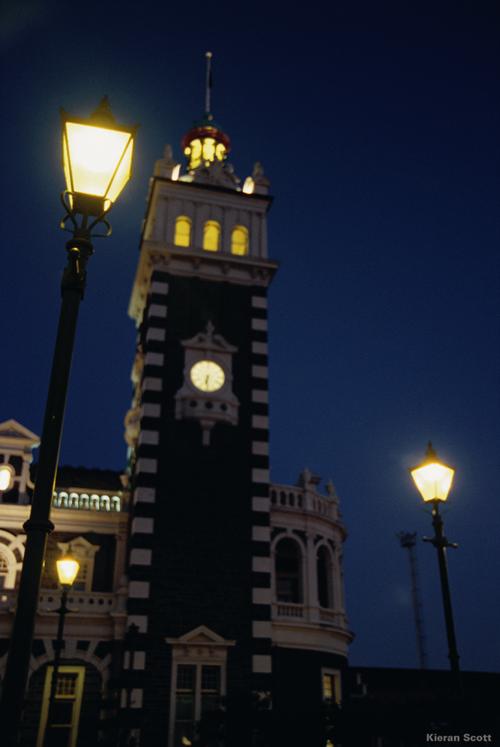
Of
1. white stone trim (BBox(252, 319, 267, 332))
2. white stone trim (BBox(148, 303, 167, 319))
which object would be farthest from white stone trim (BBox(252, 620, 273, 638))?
white stone trim (BBox(148, 303, 167, 319))

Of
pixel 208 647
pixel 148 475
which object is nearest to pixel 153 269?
pixel 148 475

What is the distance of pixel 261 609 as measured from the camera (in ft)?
96.9

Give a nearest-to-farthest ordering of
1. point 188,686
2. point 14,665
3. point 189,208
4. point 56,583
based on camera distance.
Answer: point 14,665
point 188,686
point 56,583
point 189,208

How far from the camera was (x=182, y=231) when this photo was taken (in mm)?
Result: 37125

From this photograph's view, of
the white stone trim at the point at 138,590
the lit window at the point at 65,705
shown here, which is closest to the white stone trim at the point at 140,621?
the white stone trim at the point at 138,590

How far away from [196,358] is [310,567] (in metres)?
10.5

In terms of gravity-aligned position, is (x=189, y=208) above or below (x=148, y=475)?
above

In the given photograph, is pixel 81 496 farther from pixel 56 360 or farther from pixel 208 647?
pixel 56 360

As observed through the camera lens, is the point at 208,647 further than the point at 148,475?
No

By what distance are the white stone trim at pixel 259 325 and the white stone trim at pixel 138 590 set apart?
13.1 meters

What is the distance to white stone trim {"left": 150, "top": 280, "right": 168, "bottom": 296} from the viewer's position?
34.4 metres

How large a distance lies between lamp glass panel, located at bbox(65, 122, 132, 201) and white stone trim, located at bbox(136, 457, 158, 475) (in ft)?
79.3

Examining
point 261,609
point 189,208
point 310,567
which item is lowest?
point 261,609

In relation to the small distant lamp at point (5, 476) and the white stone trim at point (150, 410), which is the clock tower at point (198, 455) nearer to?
the white stone trim at point (150, 410)
